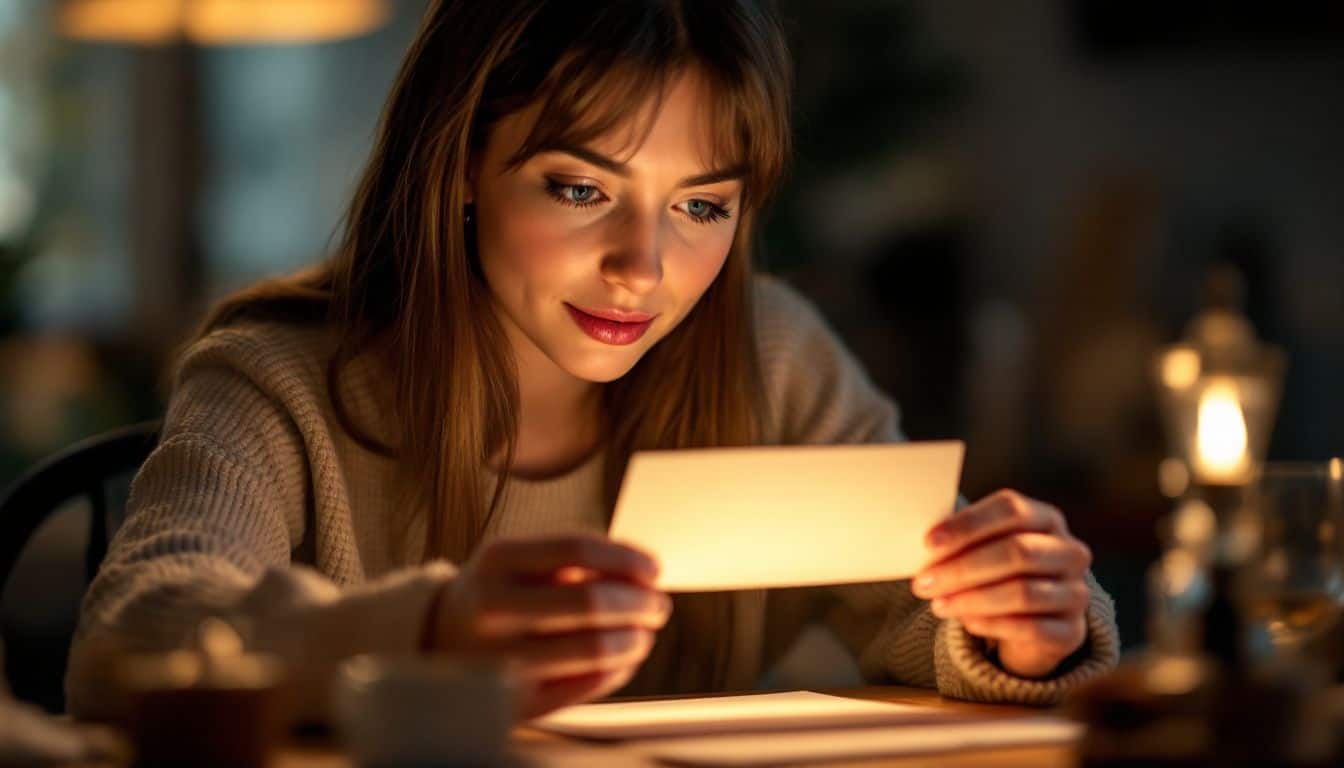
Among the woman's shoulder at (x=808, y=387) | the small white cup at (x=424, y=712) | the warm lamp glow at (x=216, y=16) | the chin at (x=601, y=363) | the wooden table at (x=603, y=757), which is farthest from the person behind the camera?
the warm lamp glow at (x=216, y=16)

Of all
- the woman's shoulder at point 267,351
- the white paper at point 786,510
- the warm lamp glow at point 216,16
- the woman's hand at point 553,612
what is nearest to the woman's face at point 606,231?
the woman's shoulder at point 267,351

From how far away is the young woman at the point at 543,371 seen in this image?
1256mm

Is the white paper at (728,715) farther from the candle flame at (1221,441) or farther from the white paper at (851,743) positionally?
the candle flame at (1221,441)

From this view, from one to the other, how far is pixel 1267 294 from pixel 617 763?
12.7 feet

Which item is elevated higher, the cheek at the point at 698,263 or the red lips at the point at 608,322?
the cheek at the point at 698,263

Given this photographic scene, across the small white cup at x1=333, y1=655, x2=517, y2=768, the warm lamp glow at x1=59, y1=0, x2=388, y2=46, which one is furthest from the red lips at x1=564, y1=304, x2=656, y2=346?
the warm lamp glow at x1=59, y1=0, x2=388, y2=46

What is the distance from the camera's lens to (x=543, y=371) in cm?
161

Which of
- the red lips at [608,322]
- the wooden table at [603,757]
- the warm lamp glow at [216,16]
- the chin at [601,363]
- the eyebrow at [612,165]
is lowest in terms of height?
the wooden table at [603,757]

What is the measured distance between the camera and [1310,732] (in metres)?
0.84

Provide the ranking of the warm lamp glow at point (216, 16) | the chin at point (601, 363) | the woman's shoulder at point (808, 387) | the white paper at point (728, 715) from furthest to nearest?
the warm lamp glow at point (216, 16)
the woman's shoulder at point (808, 387)
the chin at point (601, 363)
the white paper at point (728, 715)

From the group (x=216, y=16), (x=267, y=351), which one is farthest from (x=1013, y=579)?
(x=216, y=16)

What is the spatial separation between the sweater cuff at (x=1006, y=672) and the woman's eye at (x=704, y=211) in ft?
1.26

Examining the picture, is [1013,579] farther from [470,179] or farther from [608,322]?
[470,179]

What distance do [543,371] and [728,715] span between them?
546 millimetres
